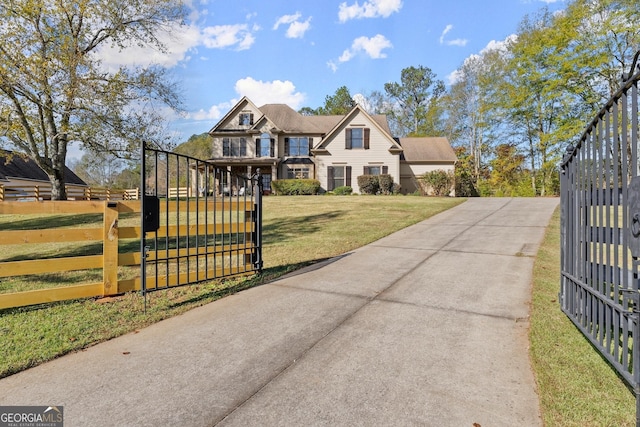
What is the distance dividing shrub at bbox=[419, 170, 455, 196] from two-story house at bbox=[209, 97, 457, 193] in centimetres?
200

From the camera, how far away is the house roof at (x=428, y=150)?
27987 millimetres

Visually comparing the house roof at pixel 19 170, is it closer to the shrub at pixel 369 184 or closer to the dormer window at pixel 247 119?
the dormer window at pixel 247 119

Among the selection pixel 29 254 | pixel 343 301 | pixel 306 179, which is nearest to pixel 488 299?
pixel 343 301

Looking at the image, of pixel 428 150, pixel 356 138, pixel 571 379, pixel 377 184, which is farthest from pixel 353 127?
pixel 571 379

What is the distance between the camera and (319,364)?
2.89m

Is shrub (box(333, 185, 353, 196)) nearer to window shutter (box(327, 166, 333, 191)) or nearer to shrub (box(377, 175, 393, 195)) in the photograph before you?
window shutter (box(327, 166, 333, 191))

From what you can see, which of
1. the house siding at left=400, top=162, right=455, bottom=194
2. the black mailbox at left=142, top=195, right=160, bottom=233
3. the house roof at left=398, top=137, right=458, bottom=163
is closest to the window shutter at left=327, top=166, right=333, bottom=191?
the house siding at left=400, top=162, right=455, bottom=194

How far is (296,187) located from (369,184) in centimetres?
568

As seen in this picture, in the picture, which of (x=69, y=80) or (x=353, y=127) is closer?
(x=69, y=80)

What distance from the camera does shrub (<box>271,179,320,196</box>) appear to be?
26266 mm

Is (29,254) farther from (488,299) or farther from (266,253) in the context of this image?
(488,299)

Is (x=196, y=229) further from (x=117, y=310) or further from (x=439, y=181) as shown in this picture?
(x=439, y=181)

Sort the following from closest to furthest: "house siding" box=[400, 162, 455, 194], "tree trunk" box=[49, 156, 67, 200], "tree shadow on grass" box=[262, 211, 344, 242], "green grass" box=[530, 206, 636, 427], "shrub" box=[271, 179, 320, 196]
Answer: "green grass" box=[530, 206, 636, 427]
"tree shadow on grass" box=[262, 211, 344, 242]
"tree trunk" box=[49, 156, 67, 200]
"shrub" box=[271, 179, 320, 196]
"house siding" box=[400, 162, 455, 194]

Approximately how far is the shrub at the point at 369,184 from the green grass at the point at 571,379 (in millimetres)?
21572
